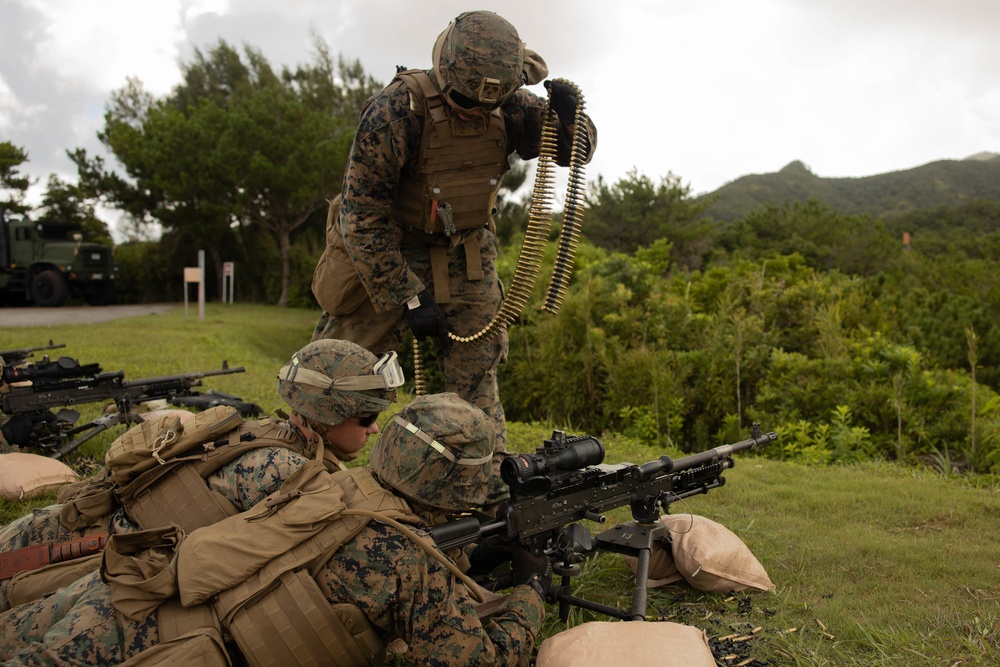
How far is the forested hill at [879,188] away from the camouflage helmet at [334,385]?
4736 cm

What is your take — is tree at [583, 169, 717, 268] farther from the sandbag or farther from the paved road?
the sandbag

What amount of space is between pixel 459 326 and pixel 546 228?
73cm

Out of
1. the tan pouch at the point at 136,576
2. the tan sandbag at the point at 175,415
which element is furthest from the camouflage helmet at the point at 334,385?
the tan pouch at the point at 136,576

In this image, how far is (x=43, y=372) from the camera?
17.6ft

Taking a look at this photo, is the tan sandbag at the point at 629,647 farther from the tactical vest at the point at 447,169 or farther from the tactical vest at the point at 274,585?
the tactical vest at the point at 447,169

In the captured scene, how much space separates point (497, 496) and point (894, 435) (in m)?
5.39

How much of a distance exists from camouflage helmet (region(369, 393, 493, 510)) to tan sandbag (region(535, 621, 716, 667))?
578 millimetres

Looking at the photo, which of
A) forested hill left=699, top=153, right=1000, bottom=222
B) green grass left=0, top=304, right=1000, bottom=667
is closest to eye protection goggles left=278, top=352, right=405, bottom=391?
green grass left=0, top=304, right=1000, bottom=667

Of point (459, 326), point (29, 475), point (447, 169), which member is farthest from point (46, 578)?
point (447, 169)

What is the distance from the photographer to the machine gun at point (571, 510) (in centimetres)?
294

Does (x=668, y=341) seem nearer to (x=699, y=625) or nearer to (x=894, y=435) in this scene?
(x=894, y=435)

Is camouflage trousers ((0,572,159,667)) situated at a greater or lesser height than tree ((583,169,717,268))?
lesser

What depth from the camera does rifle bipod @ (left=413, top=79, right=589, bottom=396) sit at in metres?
4.18

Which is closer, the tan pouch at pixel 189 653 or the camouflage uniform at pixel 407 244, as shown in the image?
the tan pouch at pixel 189 653
